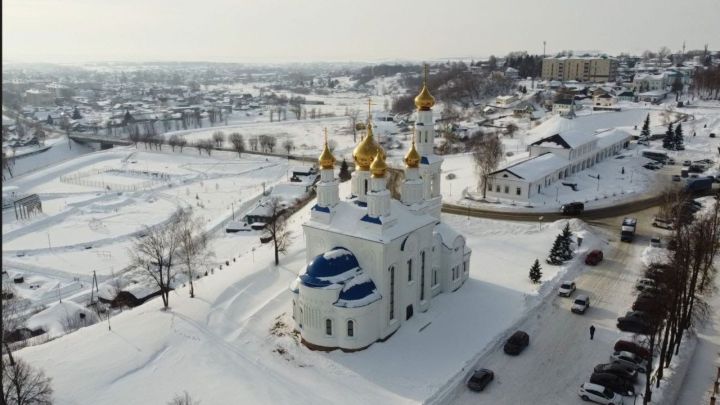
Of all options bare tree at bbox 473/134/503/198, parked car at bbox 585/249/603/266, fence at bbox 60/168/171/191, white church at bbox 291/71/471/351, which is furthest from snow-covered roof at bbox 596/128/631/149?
fence at bbox 60/168/171/191

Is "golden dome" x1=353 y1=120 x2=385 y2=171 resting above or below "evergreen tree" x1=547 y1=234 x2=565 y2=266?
above

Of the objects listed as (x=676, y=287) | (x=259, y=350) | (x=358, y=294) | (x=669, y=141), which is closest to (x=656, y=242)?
(x=676, y=287)

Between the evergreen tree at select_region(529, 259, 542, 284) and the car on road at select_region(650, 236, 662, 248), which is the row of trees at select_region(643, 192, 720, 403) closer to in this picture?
the evergreen tree at select_region(529, 259, 542, 284)

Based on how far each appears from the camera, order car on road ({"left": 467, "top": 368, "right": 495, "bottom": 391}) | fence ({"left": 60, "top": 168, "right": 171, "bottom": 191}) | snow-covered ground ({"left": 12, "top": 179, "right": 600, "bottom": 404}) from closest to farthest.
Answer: car on road ({"left": 467, "top": 368, "right": 495, "bottom": 391}), snow-covered ground ({"left": 12, "top": 179, "right": 600, "bottom": 404}), fence ({"left": 60, "top": 168, "right": 171, "bottom": 191})

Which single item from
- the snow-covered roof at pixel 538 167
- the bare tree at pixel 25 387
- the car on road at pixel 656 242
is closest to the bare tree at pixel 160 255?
the bare tree at pixel 25 387

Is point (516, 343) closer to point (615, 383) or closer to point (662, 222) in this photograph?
point (615, 383)

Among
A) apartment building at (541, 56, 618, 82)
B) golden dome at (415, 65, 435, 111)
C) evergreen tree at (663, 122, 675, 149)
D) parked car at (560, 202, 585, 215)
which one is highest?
apartment building at (541, 56, 618, 82)

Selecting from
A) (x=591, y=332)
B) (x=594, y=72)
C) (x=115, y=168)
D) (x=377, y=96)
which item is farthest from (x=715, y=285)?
(x=377, y=96)
